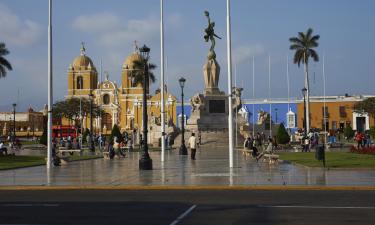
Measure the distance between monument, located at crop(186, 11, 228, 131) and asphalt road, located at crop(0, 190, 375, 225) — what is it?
47755 mm

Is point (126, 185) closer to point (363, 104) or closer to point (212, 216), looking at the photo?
point (212, 216)

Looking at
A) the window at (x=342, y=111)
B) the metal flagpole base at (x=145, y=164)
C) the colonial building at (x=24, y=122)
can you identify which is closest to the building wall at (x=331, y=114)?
the window at (x=342, y=111)

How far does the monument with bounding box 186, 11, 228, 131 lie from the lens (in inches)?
2554

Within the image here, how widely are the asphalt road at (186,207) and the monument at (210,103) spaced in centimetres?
4775

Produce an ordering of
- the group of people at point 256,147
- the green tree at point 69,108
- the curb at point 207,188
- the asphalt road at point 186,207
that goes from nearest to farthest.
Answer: the asphalt road at point 186,207 < the curb at point 207,188 < the group of people at point 256,147 < the green tree at point 69,108

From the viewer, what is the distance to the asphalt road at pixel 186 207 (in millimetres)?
10930

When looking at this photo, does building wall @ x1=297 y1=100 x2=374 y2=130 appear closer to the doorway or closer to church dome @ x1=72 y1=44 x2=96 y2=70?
the doorway

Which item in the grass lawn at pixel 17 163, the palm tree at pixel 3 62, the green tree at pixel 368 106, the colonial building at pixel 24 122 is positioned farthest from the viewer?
the colonial building at pixel 24 122

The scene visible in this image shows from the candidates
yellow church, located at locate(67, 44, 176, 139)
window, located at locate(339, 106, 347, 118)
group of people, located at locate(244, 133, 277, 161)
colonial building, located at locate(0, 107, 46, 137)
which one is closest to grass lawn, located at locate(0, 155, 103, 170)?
group of people, located at locate(244, 133, 277, 161)

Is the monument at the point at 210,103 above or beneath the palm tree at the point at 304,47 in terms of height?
beneath

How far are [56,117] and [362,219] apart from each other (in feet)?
324

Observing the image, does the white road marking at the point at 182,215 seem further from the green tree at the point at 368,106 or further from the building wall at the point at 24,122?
the building wall at the point at 24,122

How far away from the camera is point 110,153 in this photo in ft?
126

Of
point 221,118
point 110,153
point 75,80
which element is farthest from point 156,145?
point 75,80
